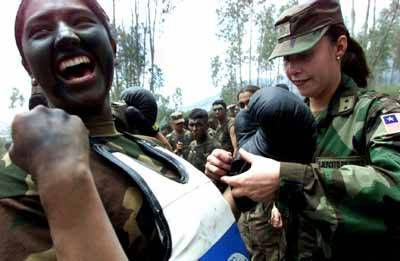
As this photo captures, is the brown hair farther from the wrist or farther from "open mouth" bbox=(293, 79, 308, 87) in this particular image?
the wrist

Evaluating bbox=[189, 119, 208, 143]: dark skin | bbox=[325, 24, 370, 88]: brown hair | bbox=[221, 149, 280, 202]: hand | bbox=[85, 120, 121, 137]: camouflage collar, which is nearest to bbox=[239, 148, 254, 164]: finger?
bbox=[221, 149, 280, 202]: hand

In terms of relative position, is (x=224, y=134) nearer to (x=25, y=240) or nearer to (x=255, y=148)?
(x=255, y=148)

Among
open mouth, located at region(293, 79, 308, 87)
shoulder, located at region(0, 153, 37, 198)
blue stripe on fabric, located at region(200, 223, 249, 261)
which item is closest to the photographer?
shoulder, located at region(0, 153, 37, 198)

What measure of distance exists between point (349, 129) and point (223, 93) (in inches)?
1107

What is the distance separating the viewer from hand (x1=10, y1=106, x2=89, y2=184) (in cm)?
79

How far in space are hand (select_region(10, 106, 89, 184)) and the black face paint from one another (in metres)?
0.28

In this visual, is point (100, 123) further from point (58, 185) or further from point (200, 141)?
point (200, 141)

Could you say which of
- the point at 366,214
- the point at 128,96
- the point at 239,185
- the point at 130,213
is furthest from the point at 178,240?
the point at 128,96

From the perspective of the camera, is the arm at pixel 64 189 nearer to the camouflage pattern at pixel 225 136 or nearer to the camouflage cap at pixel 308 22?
the camouflage cap at pixel 308 22

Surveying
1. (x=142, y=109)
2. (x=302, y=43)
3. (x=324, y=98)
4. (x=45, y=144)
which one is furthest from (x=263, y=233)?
(x=45, y=144)

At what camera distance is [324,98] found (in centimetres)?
193

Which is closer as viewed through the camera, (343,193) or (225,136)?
(343,193)

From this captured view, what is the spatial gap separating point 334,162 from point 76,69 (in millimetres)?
1109

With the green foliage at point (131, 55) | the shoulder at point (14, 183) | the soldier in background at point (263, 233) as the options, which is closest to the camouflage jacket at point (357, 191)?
the shoulder at point (14, 183)
